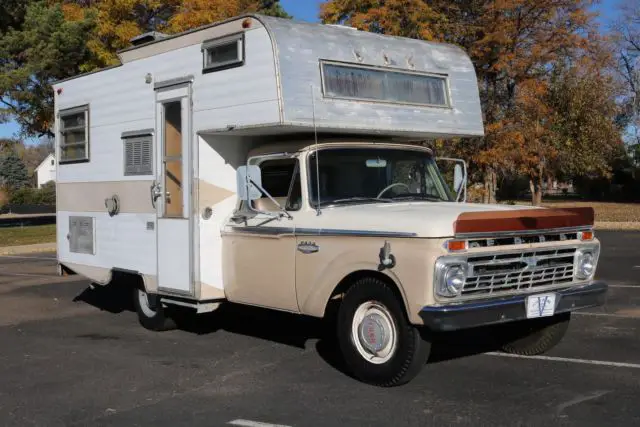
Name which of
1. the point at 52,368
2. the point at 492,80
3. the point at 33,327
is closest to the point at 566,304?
the point at 52,368

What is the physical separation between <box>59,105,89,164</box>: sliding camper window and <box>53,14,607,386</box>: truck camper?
0.30 m

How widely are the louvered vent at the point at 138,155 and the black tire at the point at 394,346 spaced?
316 cm

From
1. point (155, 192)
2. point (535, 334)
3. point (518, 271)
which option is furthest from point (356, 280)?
point (155, 192)

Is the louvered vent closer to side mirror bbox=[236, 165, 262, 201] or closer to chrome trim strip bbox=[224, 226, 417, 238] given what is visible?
chrome trim strip bbox=[224, 226, 417, 238]

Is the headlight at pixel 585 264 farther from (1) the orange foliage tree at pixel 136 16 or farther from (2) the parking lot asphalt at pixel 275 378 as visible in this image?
(1) the orange foliage tree at pixel 136 16

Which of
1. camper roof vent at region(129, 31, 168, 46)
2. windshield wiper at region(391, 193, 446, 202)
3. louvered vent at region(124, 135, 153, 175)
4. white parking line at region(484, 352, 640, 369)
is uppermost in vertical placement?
camper roof vent at region(129, 31, 168, 46)

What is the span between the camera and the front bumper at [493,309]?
5.77 meters

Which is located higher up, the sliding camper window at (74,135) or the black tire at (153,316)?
the sliding camper window at (74,135)

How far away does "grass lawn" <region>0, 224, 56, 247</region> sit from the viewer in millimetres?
25141

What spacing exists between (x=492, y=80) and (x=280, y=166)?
851 inches

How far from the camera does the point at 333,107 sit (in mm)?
7199

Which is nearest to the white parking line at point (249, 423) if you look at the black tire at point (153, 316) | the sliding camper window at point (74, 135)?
the black tire at point (153, 316)

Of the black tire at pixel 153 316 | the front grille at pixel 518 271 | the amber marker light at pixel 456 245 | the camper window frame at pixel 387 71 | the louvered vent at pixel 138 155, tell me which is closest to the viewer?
the amber marker light at pixel 456 245

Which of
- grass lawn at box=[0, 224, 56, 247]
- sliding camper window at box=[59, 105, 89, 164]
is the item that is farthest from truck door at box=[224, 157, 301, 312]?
grass lawn at box=[0, 224, 56, 247]
